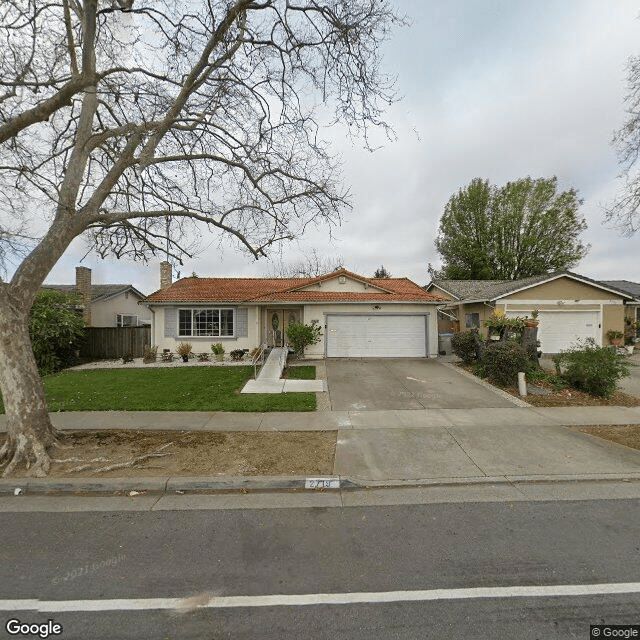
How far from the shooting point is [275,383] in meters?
10.9

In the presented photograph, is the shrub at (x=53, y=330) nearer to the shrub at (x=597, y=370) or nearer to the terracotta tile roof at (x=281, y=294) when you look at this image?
the terracotta tile roof at (x=281, y=294)

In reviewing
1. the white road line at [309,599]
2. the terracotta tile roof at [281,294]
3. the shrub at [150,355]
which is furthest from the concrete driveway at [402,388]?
the shrub at [150,355]

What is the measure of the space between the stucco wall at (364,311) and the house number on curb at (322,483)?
35.6ft

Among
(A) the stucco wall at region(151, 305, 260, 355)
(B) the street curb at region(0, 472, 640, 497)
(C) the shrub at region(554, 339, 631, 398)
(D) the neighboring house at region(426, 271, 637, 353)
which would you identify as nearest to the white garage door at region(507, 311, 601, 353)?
(D) the neighboring house at region(426, 271, 637, 353)

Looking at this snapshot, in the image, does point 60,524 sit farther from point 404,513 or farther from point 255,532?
point 404,513

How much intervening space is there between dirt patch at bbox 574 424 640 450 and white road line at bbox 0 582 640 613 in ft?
14.4

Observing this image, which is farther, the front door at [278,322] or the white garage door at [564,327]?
the front door at [278,322]

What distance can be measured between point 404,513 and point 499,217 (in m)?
32.7

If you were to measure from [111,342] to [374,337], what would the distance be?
12.8 meters

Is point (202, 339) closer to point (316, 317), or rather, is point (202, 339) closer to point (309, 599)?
point (316, 317)

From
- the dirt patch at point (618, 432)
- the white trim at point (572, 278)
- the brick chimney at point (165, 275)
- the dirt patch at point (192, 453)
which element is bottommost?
the dirt patch at point (618, 432)

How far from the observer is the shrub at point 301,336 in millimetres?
14945

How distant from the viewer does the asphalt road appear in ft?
8.37

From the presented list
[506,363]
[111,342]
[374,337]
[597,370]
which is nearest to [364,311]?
[374,337]
